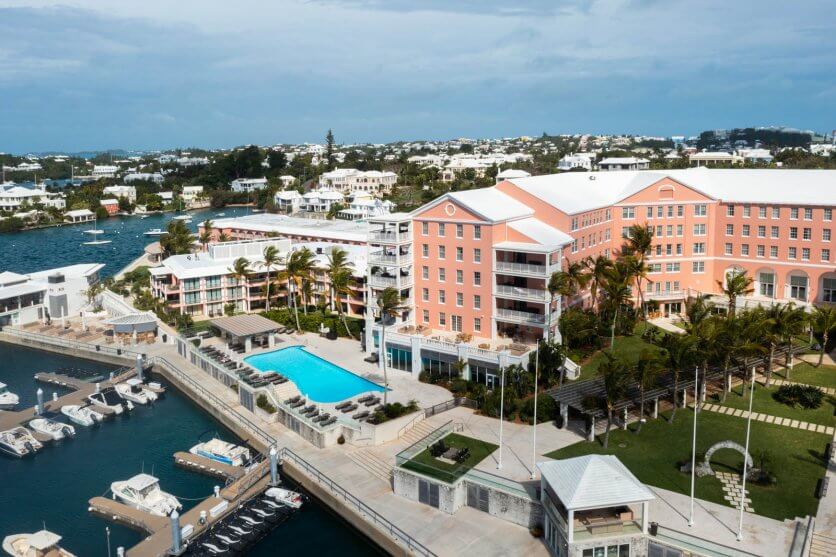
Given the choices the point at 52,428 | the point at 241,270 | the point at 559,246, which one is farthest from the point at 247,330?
the point at 559,246

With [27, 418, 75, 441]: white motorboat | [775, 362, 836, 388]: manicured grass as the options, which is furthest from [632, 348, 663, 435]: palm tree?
[27, 418, 75, 441]: white motorboat

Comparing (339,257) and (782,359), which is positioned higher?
(339,257)

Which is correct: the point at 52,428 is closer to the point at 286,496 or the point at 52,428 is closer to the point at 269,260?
the point at 286,496

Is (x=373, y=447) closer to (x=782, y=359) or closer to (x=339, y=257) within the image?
(x=339, y=257)

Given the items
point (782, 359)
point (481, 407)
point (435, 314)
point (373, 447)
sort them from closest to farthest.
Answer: point (373, 447) → point (481, 407) → point (782, 359) → point (435, 314)

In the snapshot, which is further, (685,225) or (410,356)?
(685,225)

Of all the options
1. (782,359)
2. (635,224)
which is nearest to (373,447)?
(782,359)

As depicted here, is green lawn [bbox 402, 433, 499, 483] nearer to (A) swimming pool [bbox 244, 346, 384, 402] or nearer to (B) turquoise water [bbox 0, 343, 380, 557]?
(B) turquoise water [bbox 0, 343, 380, 557]

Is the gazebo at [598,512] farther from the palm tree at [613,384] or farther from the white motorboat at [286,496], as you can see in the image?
the white motorboat at [286,496]

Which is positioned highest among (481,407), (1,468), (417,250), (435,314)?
(417,250)
